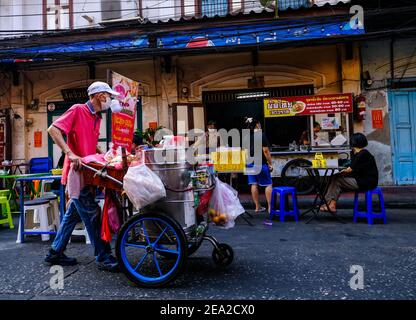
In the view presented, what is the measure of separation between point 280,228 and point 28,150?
1005 centimetres

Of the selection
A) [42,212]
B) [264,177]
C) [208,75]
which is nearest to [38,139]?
[208,75]

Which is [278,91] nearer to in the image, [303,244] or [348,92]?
[348,92]

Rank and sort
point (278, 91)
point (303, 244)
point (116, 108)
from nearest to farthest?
point (116, 108)
point (303, 244)
point (278, 91)

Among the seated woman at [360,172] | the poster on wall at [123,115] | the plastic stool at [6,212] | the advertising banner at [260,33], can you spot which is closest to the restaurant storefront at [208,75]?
the advertising banner at [260,33]

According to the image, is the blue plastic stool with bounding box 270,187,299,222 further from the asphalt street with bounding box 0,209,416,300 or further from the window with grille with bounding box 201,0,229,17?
the window with grille with bounding box 201,0,229,17

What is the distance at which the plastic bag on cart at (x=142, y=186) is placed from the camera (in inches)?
128

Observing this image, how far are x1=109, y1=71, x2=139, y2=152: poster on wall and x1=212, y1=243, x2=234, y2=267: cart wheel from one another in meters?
1.51

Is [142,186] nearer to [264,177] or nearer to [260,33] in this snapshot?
[264,177]

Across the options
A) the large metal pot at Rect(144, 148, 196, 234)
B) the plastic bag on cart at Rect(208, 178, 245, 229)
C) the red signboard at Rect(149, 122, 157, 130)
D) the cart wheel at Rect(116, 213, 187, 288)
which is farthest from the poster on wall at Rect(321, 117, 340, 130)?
the cart wheel at Rect(116, 213, 187, 288)

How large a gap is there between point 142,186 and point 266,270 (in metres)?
1.61

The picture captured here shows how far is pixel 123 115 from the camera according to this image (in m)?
4.16

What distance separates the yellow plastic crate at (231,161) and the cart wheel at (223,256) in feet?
10.4
